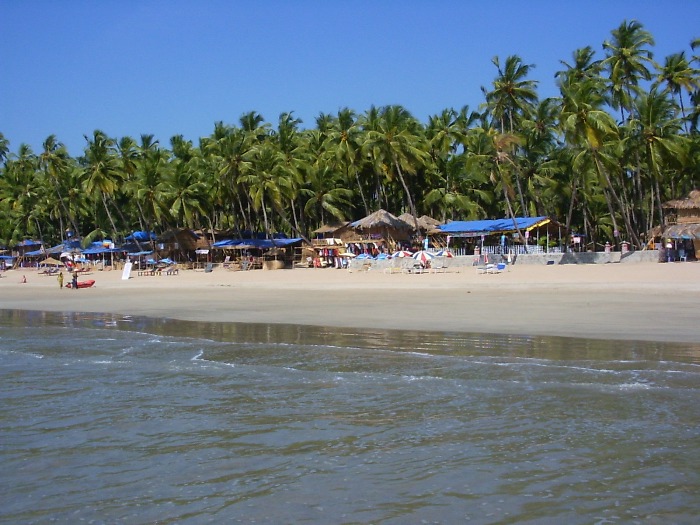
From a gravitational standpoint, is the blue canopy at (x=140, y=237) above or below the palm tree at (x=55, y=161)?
below

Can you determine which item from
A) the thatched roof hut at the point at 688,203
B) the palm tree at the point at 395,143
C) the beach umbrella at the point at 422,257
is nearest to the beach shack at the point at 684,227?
the thatched roof hut at the point at 688,203

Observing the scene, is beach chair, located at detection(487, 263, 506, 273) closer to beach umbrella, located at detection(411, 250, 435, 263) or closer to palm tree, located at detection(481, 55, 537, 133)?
beach umbrella, located at detection(411, 250, 435, 263)

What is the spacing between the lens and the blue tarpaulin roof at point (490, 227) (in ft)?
120

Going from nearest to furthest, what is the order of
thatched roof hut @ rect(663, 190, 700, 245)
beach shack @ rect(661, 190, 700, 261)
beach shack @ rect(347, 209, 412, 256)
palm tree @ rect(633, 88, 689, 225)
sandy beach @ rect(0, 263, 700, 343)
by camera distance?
sandy beach @ rect(0, 263, 700, 343)
beach shack @ rect(661, 190, 700, 261)
thatched roof hut @ rect(663, 190, 700, 245)
palm tree @ rect(633, 88, 689, 225)
beach shack @ rect(347, 209, 412, 256)

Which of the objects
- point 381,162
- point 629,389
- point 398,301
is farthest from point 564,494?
point 381,162

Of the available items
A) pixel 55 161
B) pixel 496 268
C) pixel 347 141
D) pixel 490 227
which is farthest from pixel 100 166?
pixel 496 268

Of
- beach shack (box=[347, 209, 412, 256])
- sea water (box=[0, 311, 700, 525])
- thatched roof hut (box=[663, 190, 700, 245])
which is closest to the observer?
sea water (box=[0, 311, 700, 525])

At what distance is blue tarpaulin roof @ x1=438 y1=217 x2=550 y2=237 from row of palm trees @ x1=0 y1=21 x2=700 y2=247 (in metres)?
0.83

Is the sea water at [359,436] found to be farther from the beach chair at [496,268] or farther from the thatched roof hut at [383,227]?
the thatched roof hut at [383,227]

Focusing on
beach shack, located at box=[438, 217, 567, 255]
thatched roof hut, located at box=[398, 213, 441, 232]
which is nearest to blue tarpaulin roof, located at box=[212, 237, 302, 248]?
thatched roof hut, located at box=[398, 213, 441, 232]

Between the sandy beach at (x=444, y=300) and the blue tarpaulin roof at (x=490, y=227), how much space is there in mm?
7781

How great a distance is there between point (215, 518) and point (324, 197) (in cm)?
4174

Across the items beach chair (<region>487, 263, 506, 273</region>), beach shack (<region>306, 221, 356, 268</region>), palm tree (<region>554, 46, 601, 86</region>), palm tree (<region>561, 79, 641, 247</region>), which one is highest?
palm tree (<region>554, 46, 601, 86</region>)

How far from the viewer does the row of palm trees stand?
33.8 meters
